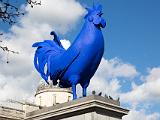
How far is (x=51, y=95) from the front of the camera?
5791 centimetres

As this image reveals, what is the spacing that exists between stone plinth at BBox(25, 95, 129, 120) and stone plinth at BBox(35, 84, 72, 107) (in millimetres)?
38387

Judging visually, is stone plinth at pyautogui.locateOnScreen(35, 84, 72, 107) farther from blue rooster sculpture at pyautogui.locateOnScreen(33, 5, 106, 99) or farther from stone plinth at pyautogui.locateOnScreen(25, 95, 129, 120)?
stone plinth at pyautogui.locateOnScreen(25, 95, 129, 120)

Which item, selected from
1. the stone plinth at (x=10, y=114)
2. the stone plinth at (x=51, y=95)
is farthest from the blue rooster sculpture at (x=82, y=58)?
the stone plinth at (x=51, y=95)

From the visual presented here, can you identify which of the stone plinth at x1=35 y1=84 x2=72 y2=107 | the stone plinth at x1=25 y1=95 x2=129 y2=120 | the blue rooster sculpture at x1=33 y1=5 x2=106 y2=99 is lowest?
Result: the stone plinth at x1=25 y1=95 x2=129 y2=120

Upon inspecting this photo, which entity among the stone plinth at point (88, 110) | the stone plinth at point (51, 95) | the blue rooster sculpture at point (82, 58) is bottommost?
the stone plinth at point (88, 110)

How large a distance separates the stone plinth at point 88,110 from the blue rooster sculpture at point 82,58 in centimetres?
135

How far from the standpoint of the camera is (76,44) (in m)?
19.1

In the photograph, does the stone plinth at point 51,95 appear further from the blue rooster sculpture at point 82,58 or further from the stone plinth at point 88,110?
the stone plinth at point 88,110

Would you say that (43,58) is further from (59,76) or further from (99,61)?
(99,61)

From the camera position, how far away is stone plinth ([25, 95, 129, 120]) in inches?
672

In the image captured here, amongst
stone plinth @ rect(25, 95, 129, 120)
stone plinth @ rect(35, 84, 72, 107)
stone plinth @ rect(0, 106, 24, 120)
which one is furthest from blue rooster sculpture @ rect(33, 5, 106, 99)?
stone plinth @ rect(35, 84, 72, 107)

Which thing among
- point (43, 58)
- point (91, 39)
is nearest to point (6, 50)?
point (91, 39)

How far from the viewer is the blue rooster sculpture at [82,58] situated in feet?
61.7

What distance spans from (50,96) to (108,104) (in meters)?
40.7
